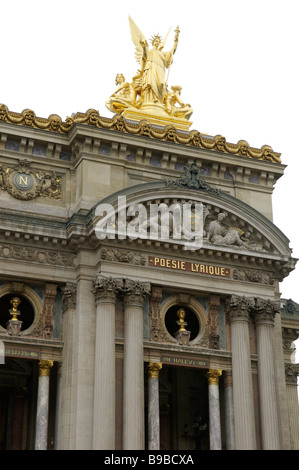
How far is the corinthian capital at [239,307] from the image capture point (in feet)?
121

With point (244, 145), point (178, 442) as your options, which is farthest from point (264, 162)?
point (178, 442)

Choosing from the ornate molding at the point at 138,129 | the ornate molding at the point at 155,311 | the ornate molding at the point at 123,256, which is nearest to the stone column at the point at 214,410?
the ornate molding at the point at 155,311

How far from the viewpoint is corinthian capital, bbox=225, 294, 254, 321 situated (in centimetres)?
3684

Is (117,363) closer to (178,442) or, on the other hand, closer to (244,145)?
(178,442)

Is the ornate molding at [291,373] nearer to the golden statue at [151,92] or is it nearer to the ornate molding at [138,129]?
the ornate molding at [138,129]

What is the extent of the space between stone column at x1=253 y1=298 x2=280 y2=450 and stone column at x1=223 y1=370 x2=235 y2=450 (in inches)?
42.8

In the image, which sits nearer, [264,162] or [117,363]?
[117,363]

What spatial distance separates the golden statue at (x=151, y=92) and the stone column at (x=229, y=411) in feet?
37.9

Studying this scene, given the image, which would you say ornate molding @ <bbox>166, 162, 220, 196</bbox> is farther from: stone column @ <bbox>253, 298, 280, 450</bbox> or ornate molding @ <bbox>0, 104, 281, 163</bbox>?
stone column @ <bbox>253, 298, 280, 450</bbox>

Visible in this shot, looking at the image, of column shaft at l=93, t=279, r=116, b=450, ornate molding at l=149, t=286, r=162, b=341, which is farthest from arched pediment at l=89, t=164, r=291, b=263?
column shaft at l=93, t=279, r=116, b=450

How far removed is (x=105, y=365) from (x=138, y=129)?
9735 millimetres

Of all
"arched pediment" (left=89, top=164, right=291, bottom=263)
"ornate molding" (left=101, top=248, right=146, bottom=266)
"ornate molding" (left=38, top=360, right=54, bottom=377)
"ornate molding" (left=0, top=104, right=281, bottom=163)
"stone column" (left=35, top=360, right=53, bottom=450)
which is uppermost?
"ornate molding" (left=0, top=104, right=281, bottom=163)

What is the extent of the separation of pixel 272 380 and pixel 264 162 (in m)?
9.21

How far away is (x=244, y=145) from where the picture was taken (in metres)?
39.9
